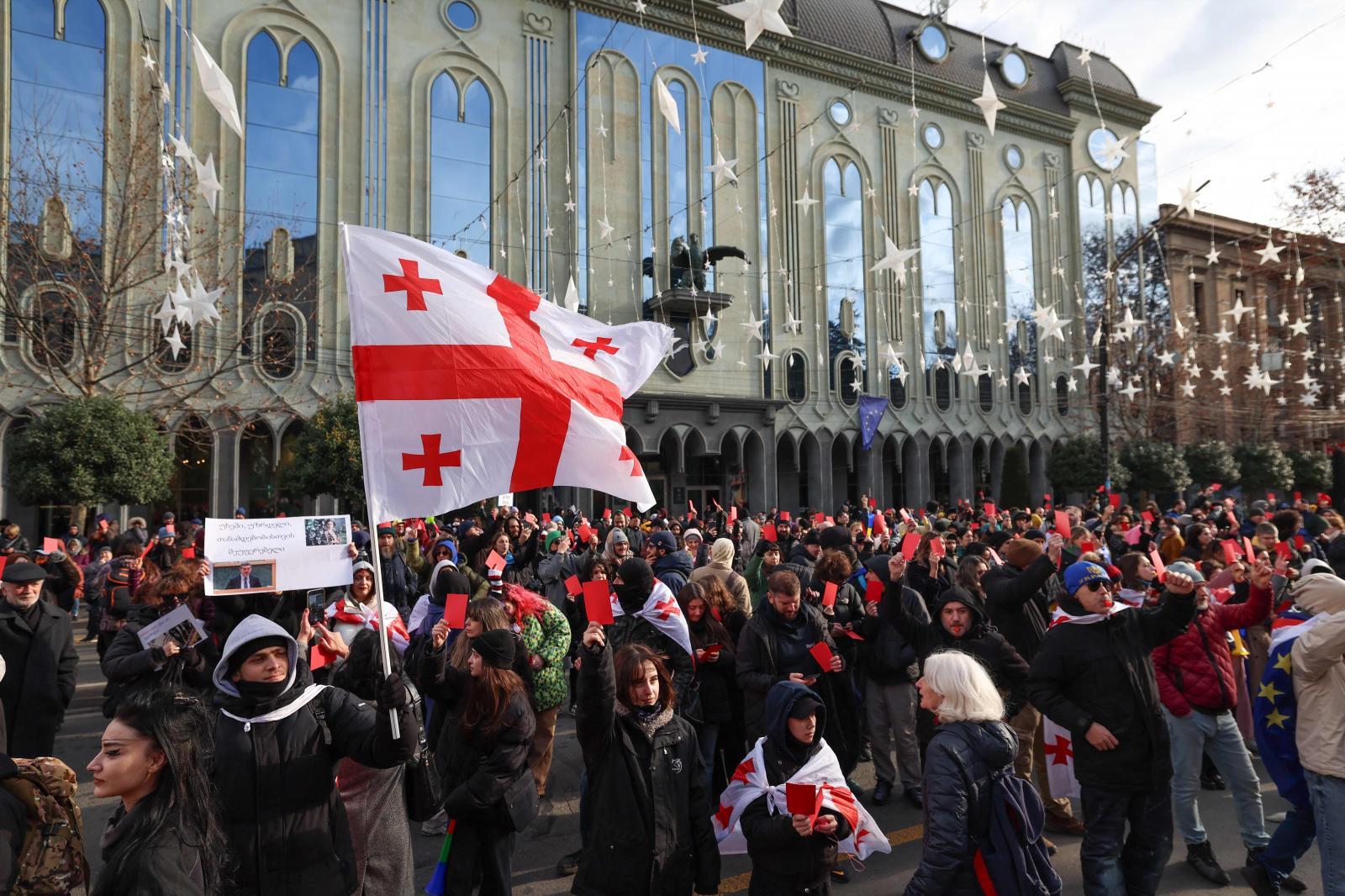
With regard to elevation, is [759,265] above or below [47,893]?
above

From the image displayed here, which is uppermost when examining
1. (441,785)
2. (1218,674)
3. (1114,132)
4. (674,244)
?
(1114,132)

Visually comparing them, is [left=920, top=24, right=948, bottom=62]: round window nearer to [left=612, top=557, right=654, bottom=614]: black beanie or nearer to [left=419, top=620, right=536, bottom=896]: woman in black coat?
[left=612, top=557, right=654, bottom=614]: black beanie

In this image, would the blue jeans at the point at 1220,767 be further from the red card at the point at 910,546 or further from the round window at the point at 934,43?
the round window at the point at 934,43

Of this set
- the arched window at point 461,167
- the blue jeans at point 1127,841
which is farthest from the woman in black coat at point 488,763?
the arched window at point 461,167

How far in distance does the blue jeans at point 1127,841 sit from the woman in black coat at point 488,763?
279 cm

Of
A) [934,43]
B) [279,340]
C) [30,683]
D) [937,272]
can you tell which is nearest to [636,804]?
[30,683]

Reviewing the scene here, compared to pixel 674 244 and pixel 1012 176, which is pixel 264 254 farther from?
pixel 1012 176

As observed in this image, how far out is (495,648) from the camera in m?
3.90

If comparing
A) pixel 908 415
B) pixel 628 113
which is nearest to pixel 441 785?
pixel 628 113

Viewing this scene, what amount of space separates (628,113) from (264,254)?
12507mm

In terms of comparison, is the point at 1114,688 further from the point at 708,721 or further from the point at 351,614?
the point at 351,614

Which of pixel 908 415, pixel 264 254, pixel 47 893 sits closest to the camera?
pixel 47 893

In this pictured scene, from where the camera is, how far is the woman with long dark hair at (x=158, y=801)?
2137mm

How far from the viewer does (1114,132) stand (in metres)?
38.2
